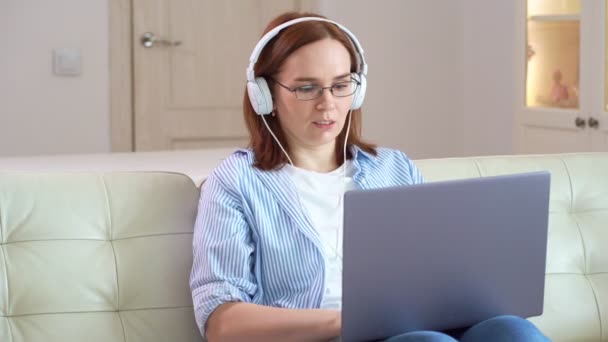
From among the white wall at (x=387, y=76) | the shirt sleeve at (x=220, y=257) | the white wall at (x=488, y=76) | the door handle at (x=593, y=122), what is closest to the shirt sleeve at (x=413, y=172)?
the shirt sleeve at (x=220, y=257)

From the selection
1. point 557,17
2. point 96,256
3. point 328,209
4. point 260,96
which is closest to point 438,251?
point 328,209

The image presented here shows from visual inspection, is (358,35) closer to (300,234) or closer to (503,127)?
(503,127)

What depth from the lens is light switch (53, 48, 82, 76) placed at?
15.7 feet

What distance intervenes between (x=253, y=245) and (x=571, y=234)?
753mm

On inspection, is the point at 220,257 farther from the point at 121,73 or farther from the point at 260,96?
the point at 121,73

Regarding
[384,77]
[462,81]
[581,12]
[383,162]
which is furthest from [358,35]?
[383,162]

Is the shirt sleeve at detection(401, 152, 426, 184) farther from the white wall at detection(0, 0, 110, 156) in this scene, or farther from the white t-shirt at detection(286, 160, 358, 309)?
the white wall at detection(0, 0, 110, 156)

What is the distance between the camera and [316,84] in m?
1.82

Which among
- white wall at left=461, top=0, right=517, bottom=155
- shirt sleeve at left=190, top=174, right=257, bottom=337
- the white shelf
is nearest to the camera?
shirt sleeve at left=190, top=174, right=257, bottom=337

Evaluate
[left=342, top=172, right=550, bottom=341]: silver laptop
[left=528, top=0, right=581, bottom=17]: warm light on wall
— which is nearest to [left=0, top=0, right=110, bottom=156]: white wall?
[left=528, top=0, right=581, bottom=17]: warm light on wall

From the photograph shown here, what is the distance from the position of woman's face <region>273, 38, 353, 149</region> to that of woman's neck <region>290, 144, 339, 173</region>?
45 mm

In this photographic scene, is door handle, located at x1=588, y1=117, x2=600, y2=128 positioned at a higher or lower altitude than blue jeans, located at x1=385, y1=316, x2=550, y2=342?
higher

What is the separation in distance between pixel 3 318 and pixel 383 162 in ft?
2.50

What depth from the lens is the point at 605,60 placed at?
374 cm
